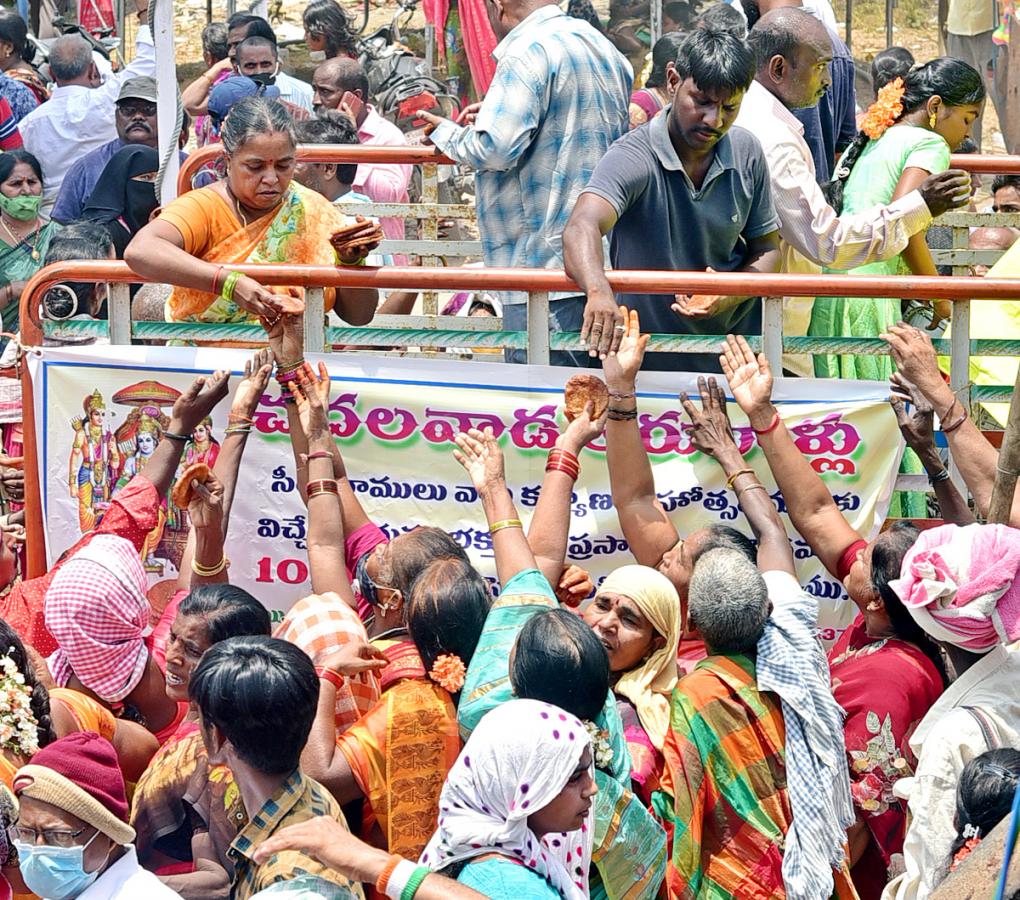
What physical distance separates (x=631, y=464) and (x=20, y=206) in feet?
15.0

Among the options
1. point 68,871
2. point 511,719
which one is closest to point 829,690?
point 511,719

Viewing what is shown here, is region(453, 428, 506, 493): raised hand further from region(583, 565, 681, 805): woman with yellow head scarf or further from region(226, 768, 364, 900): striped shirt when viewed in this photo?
region(226, 768, 364, 900): striped shirt

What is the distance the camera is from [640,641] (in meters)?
4.09

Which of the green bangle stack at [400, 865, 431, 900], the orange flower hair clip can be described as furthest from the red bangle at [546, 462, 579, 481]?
the green bangle stack at [400, 865, 431, 900]

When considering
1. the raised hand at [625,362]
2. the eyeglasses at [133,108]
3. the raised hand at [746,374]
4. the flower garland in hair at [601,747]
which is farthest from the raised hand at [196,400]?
the eyeglasses at [133,108]

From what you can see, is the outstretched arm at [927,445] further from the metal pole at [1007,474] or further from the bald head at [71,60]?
the bald head at [71,60]

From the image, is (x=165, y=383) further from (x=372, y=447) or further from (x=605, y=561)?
(x=605, y=561)

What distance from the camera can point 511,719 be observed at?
3.12m

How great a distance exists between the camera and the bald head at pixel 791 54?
5.43 metres

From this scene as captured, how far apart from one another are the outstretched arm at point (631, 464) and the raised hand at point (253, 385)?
103 centimetres

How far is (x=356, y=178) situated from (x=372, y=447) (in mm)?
3361

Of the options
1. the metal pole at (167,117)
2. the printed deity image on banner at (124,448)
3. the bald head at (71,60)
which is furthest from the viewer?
the bald head at (71,60)

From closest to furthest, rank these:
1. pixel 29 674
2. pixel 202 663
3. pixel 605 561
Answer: pixel 202 663 → pixel 29 674 → pixel 605 561

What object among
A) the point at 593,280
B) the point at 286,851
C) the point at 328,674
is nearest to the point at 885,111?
the point at 593,280
